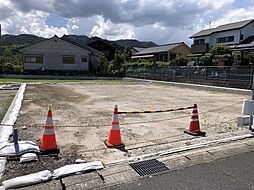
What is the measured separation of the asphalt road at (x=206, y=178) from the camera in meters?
3.12

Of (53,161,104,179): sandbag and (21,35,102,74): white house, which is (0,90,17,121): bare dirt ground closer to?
(53,161,104,179): sandbag

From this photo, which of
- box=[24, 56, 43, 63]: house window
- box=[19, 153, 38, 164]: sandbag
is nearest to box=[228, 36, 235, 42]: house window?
box=[24, 56, 43, 63]: house window

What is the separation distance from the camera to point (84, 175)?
136 inches

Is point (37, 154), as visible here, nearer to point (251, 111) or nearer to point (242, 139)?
point (242, 139)

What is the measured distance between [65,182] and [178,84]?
17.9 metres

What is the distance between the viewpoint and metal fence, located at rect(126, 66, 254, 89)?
15172 millimetres

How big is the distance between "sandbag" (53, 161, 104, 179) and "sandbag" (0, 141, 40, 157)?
31.9 inches

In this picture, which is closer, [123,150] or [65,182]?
[65,182]

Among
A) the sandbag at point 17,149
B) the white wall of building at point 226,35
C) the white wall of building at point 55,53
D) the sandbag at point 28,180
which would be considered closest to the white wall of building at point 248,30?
the white wall of building at point 226,35

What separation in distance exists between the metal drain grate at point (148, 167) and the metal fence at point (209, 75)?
12.9m

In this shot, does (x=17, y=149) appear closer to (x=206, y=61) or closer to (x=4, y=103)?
(x=4, y=103)

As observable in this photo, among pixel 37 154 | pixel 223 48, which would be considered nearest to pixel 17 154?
pixel 37 154

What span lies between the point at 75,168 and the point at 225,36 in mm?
Result: 39077

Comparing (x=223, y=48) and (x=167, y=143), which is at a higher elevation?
(x=223, y=48)
